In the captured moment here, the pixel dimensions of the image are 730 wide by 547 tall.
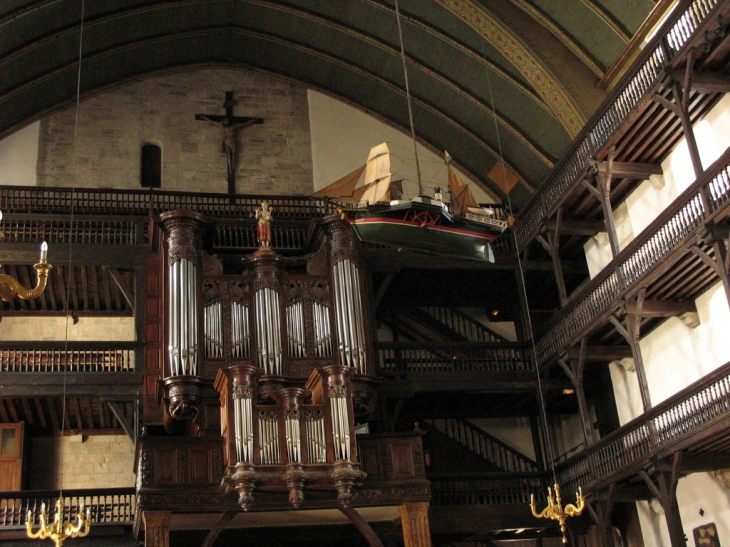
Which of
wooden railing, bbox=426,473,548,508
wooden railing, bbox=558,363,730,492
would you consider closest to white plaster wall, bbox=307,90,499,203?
wooden railing, bbox=426,473,548,508

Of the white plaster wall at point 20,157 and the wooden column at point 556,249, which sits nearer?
the wooden column at point 556,249

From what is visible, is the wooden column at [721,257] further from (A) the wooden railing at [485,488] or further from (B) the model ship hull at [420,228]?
(A) the wooden railing at [485,488]

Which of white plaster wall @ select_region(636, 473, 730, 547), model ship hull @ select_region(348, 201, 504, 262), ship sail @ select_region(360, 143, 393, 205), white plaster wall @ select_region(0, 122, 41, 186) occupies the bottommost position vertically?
white plaster wall @ select_region(636, 473, 730, 547)

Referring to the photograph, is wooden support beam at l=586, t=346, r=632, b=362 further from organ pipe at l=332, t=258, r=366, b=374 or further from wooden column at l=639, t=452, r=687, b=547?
organ pipe at l=332, t=258, r=366, b=374

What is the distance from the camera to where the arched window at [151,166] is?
86.9ft

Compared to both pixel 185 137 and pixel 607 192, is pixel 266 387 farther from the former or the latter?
pixel 185 137

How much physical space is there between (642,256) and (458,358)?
5900mm

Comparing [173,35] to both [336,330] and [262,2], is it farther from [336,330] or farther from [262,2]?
[336,330]

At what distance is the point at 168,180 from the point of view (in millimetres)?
26516

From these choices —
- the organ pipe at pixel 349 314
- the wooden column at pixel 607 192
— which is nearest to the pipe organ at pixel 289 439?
the organ pipe at pixel 349 314

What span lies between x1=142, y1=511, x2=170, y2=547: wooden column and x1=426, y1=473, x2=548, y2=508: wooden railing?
6.25 metres

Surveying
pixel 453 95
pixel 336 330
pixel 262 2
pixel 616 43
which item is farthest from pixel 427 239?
pixel 262 2

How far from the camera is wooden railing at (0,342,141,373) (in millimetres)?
20859

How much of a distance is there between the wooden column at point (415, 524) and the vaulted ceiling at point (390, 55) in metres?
9.96
